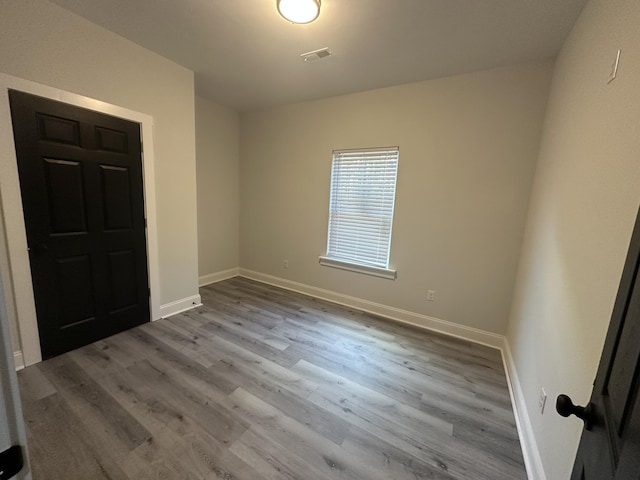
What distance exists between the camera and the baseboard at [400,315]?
2.72m

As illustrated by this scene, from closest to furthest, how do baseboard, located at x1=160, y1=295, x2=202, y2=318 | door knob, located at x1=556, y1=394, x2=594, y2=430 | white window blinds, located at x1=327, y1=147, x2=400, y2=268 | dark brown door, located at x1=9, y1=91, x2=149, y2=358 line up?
door knob, located at x1=556, y1=394, x2=594, y2=430 < dark brown door, located at x1=9, y1=91, x2=149, y2=358 < baseboard, located at x1=160, y1=295, x2=202, y2=318 < white window blinds, located at x1=327, y1=147, x2=400, y2=268

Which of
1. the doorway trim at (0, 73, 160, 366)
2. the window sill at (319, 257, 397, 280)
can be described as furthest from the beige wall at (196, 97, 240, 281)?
the window sill at (319, 257, 397, 280)

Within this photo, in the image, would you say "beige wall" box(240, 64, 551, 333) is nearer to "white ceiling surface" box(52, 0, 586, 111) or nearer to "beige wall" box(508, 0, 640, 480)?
"white ceiling surface" box(52, 0, 586, 111)

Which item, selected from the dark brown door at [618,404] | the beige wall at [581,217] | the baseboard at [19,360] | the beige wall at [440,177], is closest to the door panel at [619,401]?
the dark brown door at [618,404]

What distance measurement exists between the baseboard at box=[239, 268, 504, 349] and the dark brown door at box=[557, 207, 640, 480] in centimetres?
221

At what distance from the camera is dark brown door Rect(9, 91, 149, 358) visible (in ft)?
6.34

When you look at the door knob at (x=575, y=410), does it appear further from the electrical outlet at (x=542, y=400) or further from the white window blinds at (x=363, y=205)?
the white window blinds at (x=363, y=205)

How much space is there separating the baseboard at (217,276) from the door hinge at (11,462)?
3.72m

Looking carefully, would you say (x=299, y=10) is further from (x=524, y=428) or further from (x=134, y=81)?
(x=524, y=428)

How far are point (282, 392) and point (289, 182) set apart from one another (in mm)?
2789

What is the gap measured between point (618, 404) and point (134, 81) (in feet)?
11.7

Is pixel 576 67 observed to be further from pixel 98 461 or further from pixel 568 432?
pixel 98 461

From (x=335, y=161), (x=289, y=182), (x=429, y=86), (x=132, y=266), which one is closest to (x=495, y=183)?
(x=429, y=86)

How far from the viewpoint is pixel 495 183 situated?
253 cm
